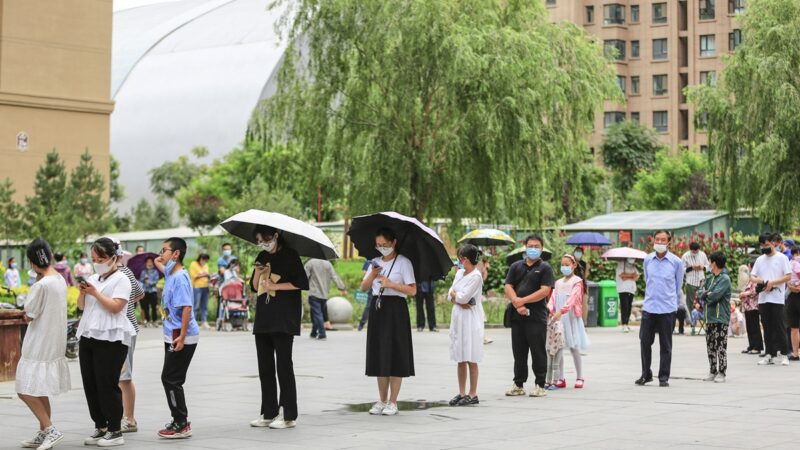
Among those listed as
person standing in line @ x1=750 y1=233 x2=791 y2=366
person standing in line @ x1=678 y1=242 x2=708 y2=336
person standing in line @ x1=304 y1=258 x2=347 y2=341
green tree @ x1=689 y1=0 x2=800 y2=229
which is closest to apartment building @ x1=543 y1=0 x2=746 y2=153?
green tree @ x1=689 y1=0 x2=800 y2=229

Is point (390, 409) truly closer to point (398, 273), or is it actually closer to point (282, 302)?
point (398, 273)

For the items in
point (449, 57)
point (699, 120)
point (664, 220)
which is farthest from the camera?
point (664, 220)

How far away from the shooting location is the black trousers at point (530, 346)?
14.1m

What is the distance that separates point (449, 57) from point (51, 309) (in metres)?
23.5

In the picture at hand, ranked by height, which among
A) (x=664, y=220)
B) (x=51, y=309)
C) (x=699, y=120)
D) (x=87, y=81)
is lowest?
(x=51, y=309)

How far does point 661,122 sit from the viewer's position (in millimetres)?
103562

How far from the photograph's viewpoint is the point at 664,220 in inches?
2117

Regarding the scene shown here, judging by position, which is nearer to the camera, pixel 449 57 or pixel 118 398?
pixel 118 398

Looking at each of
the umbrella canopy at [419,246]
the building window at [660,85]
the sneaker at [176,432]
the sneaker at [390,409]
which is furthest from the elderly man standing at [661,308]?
the building window at [660,85]

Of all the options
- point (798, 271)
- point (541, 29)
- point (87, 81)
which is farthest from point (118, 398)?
point (87, 81)

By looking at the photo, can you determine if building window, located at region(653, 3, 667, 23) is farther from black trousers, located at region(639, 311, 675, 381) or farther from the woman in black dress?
the woman in black dress

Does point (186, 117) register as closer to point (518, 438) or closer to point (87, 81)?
point (87, 81)

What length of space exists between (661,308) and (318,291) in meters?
10.4

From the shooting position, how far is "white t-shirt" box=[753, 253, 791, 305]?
60.5ft
